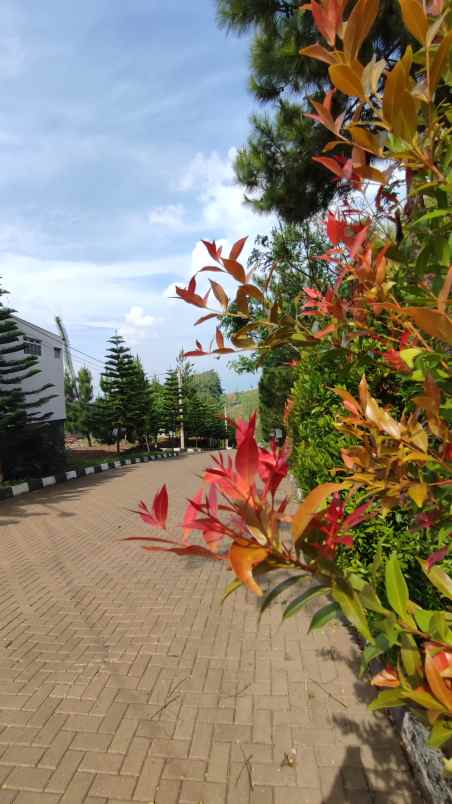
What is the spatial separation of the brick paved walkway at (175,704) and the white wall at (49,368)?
50.9ft

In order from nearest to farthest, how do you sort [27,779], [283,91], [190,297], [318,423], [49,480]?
1. [190,297]
2. [27,779]
3. [318,423]
4. [283,91]
5. [49,480]

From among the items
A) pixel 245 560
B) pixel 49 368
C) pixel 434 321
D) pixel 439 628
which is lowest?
pixel 439 628

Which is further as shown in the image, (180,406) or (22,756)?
(180,406)

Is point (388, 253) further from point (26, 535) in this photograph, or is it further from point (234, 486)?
point (26, 535)

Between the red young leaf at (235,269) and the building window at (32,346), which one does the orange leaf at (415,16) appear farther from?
the building window at (32,346)

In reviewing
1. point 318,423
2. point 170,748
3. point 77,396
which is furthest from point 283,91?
point 77,396

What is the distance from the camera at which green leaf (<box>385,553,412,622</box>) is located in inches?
30.8

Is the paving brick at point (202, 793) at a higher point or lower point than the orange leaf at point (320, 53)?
lower

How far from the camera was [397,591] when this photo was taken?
31.2 inches

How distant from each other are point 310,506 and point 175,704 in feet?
8.80

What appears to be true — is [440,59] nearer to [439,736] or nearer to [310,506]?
[310,506]

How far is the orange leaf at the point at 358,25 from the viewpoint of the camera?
0.73 m

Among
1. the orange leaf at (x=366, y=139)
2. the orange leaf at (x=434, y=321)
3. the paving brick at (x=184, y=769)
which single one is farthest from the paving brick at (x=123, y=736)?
the orange leaf at (x=366, y=139)

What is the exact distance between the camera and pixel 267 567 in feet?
2.28
